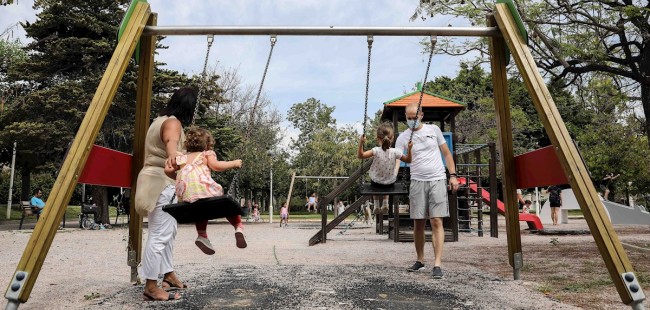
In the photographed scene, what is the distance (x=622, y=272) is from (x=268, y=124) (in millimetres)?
27979

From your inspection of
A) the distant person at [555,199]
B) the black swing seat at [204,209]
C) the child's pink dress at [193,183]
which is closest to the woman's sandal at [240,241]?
the black swing seat at [204,209]

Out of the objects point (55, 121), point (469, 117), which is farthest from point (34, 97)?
point (469, 117)

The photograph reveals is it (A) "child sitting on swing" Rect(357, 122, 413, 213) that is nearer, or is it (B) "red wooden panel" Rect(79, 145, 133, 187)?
(B) "red wooden panel" Rect(79, 145, 133, 187)

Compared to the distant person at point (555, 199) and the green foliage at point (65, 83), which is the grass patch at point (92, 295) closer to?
the green foliage at point (65, 83)

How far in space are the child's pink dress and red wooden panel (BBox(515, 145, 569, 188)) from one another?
2.46 metres

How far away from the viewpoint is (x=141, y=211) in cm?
390

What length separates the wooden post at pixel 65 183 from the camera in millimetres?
2879

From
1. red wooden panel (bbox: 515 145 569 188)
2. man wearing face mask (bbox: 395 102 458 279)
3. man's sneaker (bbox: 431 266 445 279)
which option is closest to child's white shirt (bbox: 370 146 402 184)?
man wearing face mask (bbox: 395 102 458 279)

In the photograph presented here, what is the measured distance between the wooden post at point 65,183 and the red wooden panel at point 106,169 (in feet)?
0.97

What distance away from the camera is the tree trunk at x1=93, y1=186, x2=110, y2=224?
61.1 feet

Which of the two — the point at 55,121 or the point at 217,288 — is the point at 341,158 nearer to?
the point at 55,121

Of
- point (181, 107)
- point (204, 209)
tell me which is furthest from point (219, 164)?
point (181, 107)

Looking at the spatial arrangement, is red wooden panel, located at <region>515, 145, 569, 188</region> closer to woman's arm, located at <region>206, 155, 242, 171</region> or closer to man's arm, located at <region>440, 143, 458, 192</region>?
man's arm, located at <region>440, 143, 458, 192</region>

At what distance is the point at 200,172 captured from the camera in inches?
148
